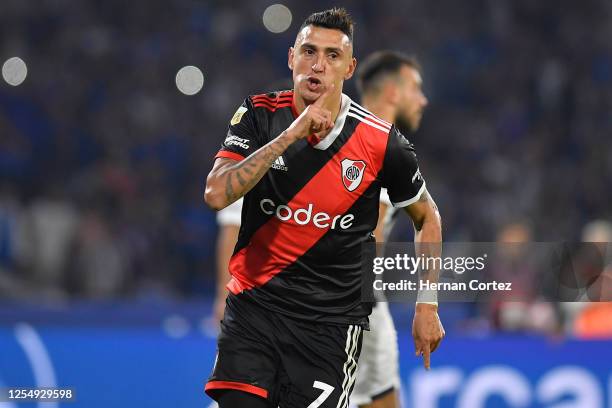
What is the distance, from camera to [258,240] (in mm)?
3945

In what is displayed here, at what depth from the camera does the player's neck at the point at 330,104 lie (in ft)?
12.8

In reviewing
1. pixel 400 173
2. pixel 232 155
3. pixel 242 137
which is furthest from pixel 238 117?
pixel 400 173

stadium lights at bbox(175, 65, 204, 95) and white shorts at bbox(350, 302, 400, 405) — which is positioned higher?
stadium lights at bbox(175, 65, 204, 95)

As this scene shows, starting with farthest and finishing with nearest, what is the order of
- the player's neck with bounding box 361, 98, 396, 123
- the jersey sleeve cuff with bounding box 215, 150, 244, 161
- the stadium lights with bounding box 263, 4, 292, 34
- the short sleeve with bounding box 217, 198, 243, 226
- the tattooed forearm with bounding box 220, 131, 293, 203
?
1. the stadium lights with bounding box 263, 4, 292, 34
2. the player's neck with bounding box 361, 98, 396, 123
3. the short sleeve with bounding box 217, 198, 243, 226
4. the jersey sleeve cuff with bounding box 215, 150, 244, 161
5. the tattooed forearm with bounding box 220, 131, 293, 203

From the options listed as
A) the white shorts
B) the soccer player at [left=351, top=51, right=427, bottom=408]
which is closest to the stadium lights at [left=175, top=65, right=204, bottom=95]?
the soccer player at [left=351, top=51, right=427, bottom=408]

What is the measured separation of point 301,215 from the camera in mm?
3881

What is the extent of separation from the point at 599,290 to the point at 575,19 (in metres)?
6.86

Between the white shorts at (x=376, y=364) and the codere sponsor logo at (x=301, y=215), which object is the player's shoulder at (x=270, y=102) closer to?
the codere sponsor logo at (x=301, y=215)

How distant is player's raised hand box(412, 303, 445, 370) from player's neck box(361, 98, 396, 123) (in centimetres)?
181

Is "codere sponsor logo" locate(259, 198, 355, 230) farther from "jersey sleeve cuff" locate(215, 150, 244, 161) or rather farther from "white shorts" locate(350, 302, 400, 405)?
"white shorts" locate(350, 302, 400, 405)

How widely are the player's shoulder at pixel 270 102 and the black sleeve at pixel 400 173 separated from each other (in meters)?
0.43

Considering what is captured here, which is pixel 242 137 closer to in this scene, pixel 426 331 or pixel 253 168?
pixel 253 168

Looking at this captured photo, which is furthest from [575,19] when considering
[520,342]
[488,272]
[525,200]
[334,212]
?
[334,212]

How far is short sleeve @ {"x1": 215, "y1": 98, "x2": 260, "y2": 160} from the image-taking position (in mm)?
3754
